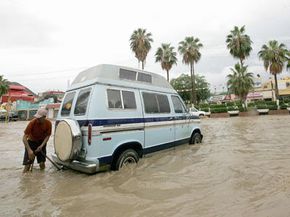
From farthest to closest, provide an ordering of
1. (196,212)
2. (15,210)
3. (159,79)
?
(159,79)
(15,210)
(196,212)

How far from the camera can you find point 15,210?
404cm

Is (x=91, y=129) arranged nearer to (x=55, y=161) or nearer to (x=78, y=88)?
(x=78, y=88)

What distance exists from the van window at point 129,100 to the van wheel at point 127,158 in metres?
1.04

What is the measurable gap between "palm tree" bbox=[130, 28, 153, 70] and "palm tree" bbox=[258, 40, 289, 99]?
59.5 ft

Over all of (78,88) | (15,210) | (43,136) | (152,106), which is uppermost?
(78,88)

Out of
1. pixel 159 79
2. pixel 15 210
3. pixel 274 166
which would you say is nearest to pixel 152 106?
pixel 159 79

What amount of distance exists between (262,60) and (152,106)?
38.1 meters

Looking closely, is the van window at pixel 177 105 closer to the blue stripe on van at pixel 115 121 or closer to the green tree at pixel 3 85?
the blue stripe on van at pixel 115 121

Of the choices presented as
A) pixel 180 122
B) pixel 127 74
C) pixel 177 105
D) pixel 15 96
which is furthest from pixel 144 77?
pixel 15 96

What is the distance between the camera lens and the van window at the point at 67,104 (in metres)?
6.00

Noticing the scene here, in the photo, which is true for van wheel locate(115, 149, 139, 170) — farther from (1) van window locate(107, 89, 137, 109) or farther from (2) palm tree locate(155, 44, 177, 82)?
(2) palm tree locate(155, 44, 177, 82)

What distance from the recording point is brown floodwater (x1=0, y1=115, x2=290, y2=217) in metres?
3.72

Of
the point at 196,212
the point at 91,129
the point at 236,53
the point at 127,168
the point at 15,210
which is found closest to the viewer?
the point at 196,212

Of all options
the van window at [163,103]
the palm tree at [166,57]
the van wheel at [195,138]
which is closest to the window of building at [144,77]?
the van window at [163,103]
